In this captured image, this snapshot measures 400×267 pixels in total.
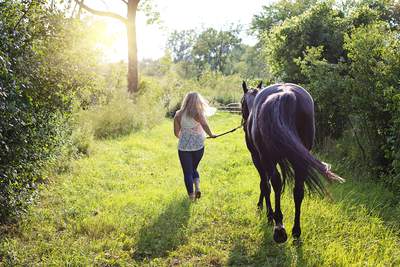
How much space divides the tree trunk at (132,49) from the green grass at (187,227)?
1211 cm

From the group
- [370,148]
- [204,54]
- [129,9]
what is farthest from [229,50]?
[370,148]

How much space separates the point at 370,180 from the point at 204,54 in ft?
→ 201

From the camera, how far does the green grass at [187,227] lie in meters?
3.87

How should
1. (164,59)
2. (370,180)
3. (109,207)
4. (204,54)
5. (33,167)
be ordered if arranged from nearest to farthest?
(33,167)
(109,207)
(370,180)
(164,59)
(204,54)

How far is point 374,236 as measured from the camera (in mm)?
4207

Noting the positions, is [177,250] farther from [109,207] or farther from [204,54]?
[204,54]

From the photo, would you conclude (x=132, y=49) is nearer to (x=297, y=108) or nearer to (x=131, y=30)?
(x=131, y=30)

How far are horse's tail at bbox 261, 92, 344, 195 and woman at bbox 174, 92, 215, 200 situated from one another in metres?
2.19

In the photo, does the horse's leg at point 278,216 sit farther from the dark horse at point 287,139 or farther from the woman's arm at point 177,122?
the woman's arm at point 177,122

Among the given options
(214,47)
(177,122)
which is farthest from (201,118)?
(214,47)

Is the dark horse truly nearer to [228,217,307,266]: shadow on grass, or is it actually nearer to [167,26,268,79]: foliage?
[228,217,307,266]: shadow on grass

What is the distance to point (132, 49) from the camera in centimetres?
1841

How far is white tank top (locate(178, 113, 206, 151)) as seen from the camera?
6012 millimetres

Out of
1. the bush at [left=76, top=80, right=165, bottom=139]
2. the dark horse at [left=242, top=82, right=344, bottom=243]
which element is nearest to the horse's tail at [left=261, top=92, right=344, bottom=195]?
the dark horse at [left=242, top=82, right=344, bottom=243]
